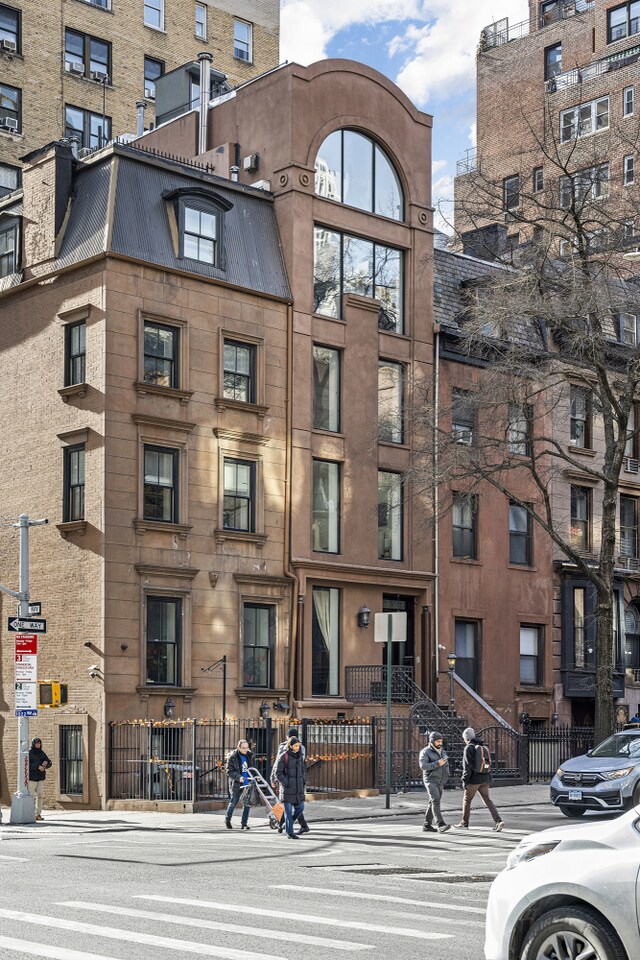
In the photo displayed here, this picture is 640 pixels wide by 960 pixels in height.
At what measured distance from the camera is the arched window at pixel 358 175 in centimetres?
3738

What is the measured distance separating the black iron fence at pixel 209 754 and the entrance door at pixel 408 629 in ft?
15.0

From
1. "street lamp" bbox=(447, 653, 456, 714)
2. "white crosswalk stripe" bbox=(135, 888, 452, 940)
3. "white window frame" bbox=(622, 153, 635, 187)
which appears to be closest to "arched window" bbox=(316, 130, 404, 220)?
"street lamp" bbox=(447, 653, 456, 714)

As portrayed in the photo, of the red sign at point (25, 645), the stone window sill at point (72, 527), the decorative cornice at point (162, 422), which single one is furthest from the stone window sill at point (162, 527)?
the red sign at point (25, 645)

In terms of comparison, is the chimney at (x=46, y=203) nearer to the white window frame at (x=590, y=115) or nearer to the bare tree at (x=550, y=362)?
the bare tree at (x=550, y=362)

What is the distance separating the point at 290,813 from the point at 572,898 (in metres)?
14.7

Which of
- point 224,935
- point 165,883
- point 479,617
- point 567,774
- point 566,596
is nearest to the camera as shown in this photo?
point 224,935

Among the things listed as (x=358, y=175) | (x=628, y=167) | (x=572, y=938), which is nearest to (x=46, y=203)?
(x=358, y=175)

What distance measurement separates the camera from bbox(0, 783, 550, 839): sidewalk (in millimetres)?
25531

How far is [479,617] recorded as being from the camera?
1560 inches

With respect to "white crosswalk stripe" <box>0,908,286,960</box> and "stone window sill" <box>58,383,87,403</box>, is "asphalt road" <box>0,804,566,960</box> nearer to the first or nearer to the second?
"white crosswalk stripe" <box>0,908,286,960</box>

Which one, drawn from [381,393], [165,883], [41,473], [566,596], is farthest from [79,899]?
[566,596]

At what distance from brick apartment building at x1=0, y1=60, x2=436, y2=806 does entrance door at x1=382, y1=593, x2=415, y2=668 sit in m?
0.09

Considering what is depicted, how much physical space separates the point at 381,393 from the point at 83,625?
11.1 m

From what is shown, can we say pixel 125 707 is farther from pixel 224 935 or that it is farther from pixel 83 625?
pixel 224 935
